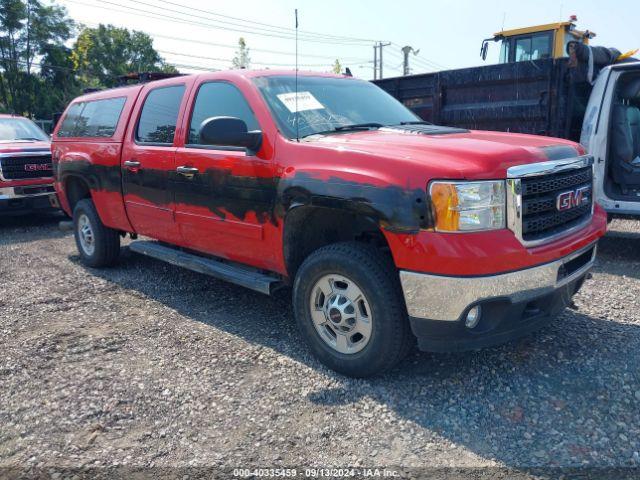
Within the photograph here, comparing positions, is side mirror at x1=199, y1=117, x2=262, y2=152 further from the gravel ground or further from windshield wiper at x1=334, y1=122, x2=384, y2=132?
the gravel ground

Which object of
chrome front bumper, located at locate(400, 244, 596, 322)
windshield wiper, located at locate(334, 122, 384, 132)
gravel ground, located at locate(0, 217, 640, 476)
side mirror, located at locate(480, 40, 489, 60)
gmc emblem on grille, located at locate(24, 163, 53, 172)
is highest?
side mirror, located at locate(480, 40, 489, 60)

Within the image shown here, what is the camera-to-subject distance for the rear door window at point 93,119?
5.38 m

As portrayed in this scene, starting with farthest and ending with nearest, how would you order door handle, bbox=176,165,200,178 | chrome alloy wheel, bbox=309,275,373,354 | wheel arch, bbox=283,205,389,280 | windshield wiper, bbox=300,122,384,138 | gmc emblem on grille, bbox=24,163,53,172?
gmc emblem on grille, bbox=24,163,53,172 → door handle, bbox=176,165,200,178 → windshield wiper, bbox=300,122,384,138 → wheel arch, bbox=283,205,389,280 → chrome alloy wheel, bbox=309,275,373,354

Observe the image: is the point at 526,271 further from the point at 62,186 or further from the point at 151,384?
the point at 62,186

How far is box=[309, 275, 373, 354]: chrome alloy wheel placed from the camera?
3.22 meters

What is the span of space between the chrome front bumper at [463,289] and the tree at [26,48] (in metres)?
47.4

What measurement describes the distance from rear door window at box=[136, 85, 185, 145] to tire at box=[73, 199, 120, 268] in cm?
142

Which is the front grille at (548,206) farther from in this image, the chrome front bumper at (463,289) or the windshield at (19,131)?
the windshield at (19,131)

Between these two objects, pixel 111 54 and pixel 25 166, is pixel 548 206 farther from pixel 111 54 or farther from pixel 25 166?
pixel 111 54

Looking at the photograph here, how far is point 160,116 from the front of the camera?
187 inches

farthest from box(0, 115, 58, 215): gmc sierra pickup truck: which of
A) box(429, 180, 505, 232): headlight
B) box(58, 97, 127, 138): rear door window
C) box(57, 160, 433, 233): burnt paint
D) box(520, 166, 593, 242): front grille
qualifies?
box(520, 166, 593, 242): front grille

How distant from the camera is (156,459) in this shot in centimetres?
262

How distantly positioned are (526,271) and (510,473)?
1.03m

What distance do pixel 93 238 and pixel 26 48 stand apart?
47.0m
